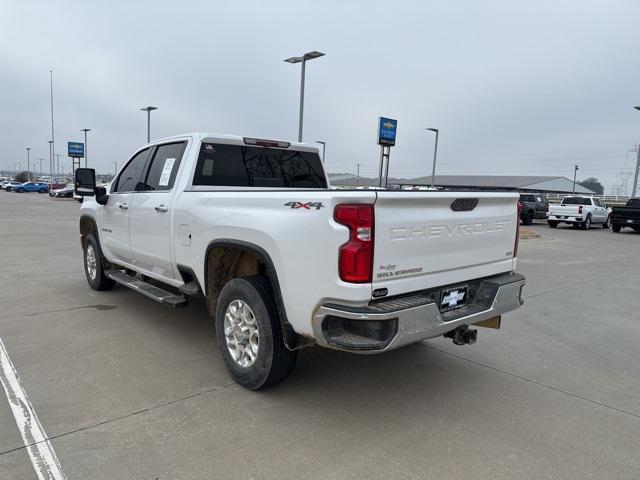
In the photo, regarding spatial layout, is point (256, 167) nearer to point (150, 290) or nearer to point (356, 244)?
point (150, 290)

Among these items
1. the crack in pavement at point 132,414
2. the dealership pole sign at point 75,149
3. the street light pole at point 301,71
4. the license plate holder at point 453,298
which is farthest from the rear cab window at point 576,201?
the dealership pole sign at point 75,149

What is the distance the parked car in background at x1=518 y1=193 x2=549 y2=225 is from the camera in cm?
2620

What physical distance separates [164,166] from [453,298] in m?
3.25

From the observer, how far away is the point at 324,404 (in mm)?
3600

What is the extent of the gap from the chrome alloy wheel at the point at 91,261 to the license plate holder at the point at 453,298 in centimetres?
519

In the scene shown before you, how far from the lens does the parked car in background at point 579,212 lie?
24.0 m

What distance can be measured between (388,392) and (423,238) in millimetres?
1376

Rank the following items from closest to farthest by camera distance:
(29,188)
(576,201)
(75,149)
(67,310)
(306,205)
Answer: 1. (306,205)
2. (67,310)
3. (576,201)
4. (75,149)
5. (29,188)

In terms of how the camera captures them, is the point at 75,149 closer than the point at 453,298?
No

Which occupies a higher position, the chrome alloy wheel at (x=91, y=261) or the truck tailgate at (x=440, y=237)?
the truck tailgate at (x=440, y=237)

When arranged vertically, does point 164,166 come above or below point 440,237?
above

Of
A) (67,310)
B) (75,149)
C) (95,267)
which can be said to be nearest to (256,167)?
(67,310)

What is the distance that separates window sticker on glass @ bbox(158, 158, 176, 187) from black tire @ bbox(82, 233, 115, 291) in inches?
86.9

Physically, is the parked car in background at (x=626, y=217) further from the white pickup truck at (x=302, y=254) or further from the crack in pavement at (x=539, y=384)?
the white pickup truck at (x=302, y=254)
